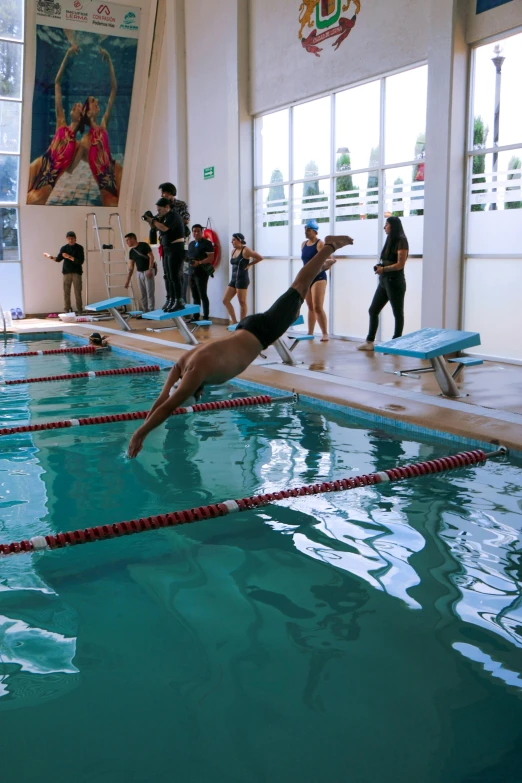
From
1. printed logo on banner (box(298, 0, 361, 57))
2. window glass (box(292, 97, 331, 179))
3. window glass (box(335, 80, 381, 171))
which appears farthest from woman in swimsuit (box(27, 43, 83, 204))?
window glass (box(335, 80, 381, 171))

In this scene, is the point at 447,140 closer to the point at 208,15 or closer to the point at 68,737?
the point at 208,15

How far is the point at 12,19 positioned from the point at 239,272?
753 centimetres

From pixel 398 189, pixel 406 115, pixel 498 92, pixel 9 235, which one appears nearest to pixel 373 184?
pixel 398 189

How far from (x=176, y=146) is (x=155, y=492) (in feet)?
38.1

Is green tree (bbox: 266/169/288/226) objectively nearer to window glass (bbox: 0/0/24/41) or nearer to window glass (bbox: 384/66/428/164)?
window glass (bbox: 384/66/428/164)

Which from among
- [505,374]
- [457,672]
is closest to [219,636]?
[457,672]

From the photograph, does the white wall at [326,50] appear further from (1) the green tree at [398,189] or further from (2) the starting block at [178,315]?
(2) the starting block at [178,315]

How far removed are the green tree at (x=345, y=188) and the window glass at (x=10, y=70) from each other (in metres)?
7.67

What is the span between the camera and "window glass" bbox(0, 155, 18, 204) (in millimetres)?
15523

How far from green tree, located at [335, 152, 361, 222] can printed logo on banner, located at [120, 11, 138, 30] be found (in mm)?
7390

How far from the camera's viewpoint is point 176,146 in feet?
48.2

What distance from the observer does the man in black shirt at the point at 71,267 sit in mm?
15398

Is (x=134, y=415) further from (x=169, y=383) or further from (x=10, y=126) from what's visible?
(x=10, y=126)

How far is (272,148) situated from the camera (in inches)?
493
